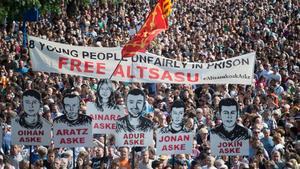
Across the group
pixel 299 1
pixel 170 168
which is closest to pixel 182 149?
pixel 170 168

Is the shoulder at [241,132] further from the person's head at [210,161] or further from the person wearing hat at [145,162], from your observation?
the person wearing hat at [145,162]

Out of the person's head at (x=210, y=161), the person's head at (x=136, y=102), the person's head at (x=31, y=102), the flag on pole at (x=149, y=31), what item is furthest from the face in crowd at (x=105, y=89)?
the person's head at (x=210, y=161)

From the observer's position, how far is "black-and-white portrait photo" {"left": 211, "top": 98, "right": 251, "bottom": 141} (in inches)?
748

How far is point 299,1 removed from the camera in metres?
43.9

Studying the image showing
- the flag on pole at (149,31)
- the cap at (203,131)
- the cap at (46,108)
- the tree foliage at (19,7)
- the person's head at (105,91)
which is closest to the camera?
the person's head at (105,91)

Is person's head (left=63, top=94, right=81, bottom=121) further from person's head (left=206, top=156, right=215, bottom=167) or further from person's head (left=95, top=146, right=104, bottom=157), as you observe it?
person's head (left=206, top=156, right=215, bottom=167)

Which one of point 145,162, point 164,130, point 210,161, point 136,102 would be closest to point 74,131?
point 136,102

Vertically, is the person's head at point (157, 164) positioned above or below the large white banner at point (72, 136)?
below

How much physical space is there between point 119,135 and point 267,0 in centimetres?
2714

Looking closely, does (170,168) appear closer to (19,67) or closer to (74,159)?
(74,159)

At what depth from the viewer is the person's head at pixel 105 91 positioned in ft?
66.0

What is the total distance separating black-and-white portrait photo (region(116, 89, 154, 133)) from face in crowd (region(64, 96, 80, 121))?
65 centimetres

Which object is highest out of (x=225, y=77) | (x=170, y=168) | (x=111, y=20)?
(x=111, y=20)

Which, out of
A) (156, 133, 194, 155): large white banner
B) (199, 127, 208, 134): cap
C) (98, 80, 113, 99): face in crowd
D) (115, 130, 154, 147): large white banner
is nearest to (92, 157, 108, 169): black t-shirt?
(115, 130, 154, 147): large white banner
